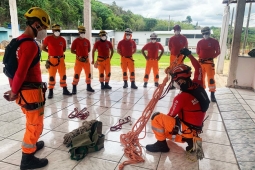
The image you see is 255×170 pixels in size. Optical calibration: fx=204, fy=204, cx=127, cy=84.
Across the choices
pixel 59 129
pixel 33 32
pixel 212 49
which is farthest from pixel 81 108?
pixel 212 49

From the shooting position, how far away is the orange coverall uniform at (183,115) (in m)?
2.21

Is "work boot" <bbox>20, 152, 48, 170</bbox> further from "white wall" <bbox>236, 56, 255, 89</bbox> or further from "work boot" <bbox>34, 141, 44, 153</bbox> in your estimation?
"white wall" <bbox>236, 56, 255, 89</bbox>

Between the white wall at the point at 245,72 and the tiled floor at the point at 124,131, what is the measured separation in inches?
27.0

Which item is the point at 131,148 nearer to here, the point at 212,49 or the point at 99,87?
the point at 212,49

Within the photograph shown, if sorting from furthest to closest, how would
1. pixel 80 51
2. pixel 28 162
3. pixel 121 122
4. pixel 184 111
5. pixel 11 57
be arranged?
1. pixel 80 51
2. pixel 121 122
3. pixel 184 111
4. pixel 28 162
5. pixel 11 57

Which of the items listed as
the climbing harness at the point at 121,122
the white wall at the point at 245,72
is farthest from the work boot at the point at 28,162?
the white wall at the point at 245,72

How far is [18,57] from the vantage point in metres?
1.81

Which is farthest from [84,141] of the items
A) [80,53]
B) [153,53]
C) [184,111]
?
[153,53]

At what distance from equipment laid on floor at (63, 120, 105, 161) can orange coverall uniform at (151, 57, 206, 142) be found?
70 centimetres

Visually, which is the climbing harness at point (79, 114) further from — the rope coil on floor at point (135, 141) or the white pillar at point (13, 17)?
the white pillar at point (13, 17)

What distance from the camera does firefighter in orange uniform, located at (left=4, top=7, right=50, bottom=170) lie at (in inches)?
69.9

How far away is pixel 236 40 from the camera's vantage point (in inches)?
213

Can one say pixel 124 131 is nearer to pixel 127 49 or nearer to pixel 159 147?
pixel 159 147

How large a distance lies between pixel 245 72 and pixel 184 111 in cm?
413
